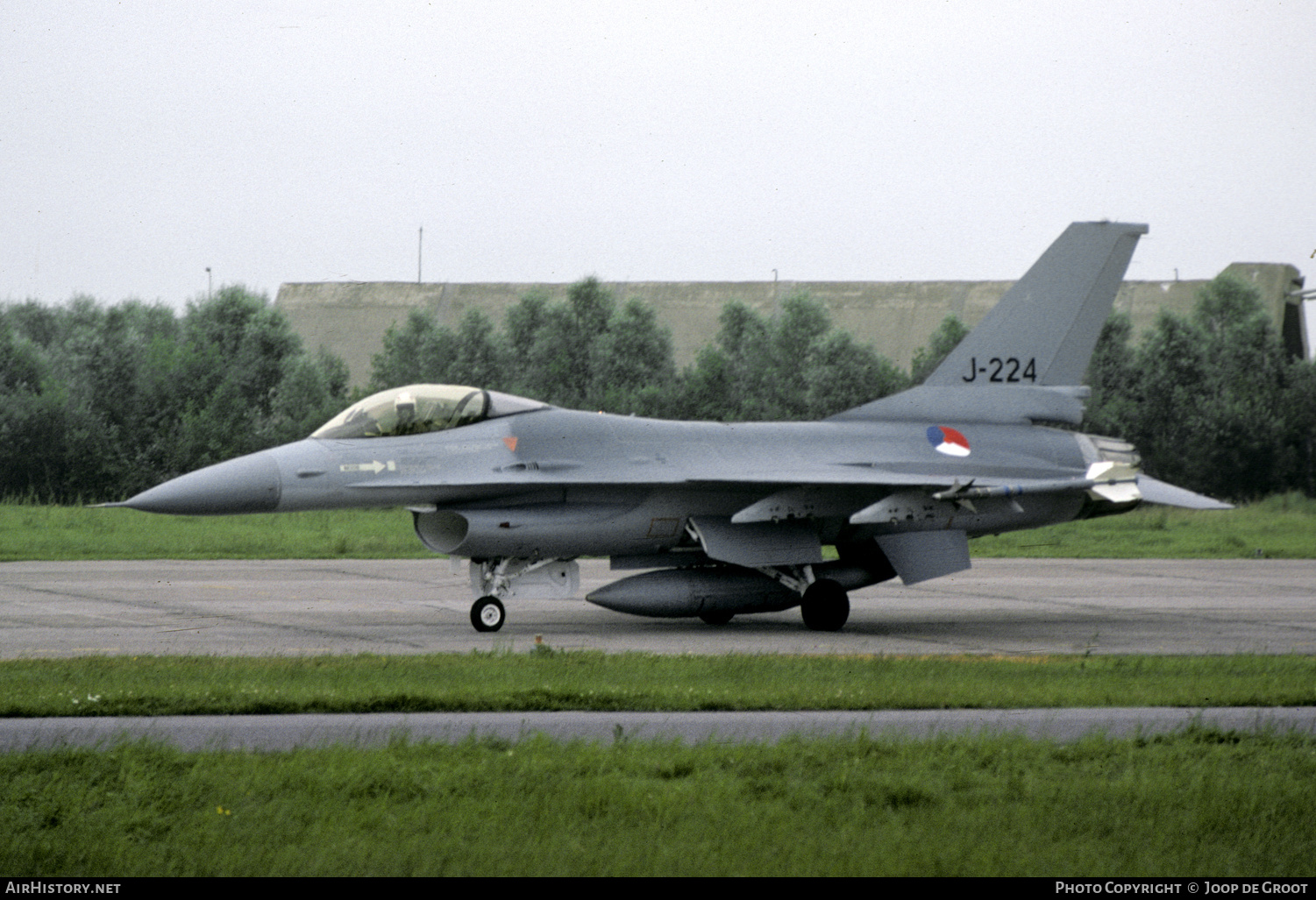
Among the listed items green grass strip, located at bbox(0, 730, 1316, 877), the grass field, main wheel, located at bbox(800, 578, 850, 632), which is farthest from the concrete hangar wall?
green grass strip, located at bbox(0, 730, 1316, 877)

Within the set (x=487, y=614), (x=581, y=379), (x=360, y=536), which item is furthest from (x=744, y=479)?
(x=581, y=379)

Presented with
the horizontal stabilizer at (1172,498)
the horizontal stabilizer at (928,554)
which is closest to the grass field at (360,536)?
the horizontal stabilizer at (1172,498)

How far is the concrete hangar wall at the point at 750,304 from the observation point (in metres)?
54.7

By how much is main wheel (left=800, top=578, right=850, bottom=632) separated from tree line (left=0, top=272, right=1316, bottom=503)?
26.4 meters

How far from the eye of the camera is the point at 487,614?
16.7m

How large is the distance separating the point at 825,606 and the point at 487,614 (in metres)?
4.10

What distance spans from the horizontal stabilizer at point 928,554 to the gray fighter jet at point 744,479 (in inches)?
1.0

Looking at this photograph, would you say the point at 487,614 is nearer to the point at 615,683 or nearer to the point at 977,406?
the point at 615,683

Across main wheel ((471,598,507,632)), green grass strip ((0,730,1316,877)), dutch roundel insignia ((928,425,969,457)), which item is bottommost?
main wheel ((471,598,507,632))

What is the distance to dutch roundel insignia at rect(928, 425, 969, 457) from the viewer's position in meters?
18.5

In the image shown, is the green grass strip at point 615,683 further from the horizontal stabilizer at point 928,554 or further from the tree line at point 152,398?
the tree line at point 152,398

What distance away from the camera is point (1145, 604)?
802 inches

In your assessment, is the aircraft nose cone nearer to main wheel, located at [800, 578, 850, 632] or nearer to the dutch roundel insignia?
main wheel, located at [800, 578, 850, 632]

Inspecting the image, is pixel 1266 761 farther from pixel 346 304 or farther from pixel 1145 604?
pixel 346 304
